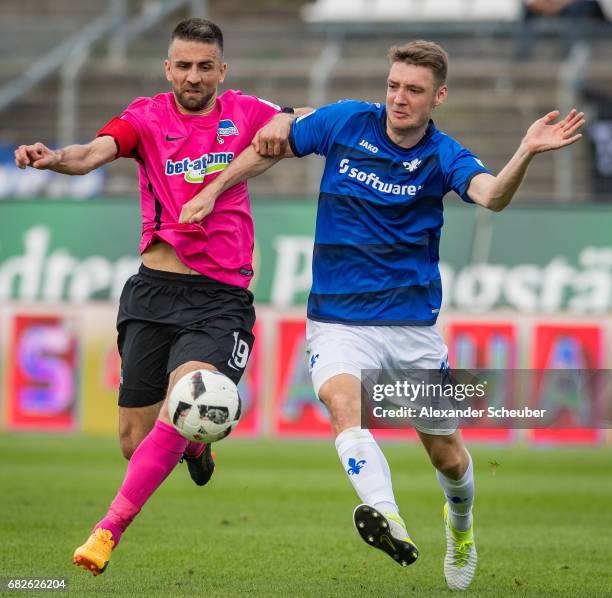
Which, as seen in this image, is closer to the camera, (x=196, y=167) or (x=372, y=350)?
(x=372, y=350)

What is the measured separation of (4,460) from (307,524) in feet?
16.4

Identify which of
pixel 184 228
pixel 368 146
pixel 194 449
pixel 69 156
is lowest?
pixel 194 449

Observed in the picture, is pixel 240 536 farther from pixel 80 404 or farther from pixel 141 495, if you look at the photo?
pixel 80 404

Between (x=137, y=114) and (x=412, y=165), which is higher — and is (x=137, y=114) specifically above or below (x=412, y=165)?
above

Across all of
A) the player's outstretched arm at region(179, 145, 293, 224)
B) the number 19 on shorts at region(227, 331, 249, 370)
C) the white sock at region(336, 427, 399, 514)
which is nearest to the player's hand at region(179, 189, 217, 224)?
the player's outstretched arm at region(179, 145, 293, 224)

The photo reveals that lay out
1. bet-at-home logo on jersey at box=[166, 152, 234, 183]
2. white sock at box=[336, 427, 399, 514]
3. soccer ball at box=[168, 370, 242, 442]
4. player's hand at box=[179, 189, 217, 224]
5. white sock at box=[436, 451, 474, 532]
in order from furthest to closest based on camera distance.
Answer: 1. white sock at box=[436, 451, 474, 532]
2. bet-at-home logo on jersey at box=[166, 152, 234, 183]
3. player's hand at box=[179, 189, 217, 224]
4. soccer ball at box=[168, 370, 242, 442]
5. white sock at box=[336, 427, 399, 514]

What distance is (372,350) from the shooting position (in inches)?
260

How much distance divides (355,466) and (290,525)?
353 centimetres

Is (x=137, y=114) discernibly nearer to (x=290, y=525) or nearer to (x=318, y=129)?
(x=318, y=129)

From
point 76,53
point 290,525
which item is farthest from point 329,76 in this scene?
point 290,525

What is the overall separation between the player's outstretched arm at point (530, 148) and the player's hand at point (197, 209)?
1343 mm

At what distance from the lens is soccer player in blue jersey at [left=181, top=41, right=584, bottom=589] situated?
655 centimetres

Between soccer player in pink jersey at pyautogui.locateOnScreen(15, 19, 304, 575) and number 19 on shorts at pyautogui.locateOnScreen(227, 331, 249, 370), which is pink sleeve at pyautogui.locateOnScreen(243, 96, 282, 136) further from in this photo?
number 19 on shorts at pyautogui.locateOnScreen(227, 331, 249, 370)

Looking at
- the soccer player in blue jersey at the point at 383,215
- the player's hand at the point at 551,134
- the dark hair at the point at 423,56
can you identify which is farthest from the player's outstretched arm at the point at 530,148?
the dark hair at the point at 423,56
